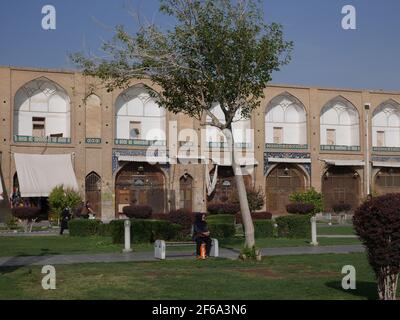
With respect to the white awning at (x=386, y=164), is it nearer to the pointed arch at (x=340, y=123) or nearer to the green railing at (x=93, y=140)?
the pointed arch at (x=340, y=123)

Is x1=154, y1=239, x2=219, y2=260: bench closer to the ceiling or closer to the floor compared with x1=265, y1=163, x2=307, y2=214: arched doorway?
closer to the floor

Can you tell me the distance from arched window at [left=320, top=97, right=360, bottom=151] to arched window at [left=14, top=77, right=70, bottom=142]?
18.2m

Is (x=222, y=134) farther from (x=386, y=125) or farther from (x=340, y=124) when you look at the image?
(x=386, y=125)

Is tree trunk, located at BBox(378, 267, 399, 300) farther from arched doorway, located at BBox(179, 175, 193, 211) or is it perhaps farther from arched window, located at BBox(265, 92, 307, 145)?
arched window, located at BBox(265, 92, 307, 145)

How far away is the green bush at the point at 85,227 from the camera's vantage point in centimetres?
2427

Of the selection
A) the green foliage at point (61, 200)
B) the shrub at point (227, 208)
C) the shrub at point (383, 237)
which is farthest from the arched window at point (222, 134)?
the shrub at point (383, 237)

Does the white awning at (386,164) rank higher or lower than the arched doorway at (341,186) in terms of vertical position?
higher

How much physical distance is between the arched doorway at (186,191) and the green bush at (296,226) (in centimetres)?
1848

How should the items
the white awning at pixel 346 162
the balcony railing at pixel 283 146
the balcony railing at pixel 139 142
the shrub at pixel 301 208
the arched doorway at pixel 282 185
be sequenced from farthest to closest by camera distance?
the white awning at pixel 346 162 < the balcony railing at pixel 283 146 < the arched doorway at pixel 282 185 < the balcony railing at pixel 139 142 < the shrub at pixel 301 208

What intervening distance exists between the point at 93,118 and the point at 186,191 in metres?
7.51

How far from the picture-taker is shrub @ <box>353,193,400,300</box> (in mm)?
8875

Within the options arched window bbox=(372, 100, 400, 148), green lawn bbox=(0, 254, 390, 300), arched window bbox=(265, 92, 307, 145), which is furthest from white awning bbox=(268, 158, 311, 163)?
green lawn bbox=(0, 254, 390, 300)
